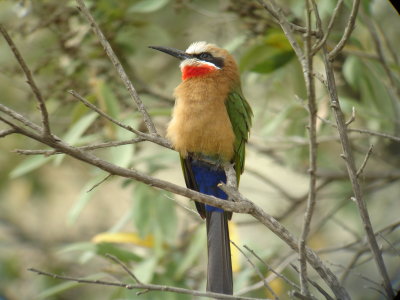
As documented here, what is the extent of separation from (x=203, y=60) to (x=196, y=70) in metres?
0.11

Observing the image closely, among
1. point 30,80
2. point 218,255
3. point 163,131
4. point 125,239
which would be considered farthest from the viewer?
point 163,131

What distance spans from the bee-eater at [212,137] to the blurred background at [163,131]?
0.57 feet

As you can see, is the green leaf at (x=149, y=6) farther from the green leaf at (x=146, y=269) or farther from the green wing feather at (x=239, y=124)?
the green leaf at (x=146, y=269)

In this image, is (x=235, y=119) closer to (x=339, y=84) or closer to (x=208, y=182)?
(x=208, y=182)

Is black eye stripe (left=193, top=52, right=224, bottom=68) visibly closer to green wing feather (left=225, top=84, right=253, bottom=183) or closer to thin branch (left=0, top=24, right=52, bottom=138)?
green wing feather (left=225, top=84, right=253, bottom=183)

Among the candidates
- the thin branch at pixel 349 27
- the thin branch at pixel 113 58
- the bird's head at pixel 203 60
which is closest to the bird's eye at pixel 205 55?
the bird's head at pixel 203 60

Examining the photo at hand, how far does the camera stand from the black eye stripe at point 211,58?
303 centimetres

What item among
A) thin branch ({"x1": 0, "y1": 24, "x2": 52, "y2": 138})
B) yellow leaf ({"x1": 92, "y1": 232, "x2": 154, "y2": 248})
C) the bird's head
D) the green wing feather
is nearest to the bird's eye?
the bird's head

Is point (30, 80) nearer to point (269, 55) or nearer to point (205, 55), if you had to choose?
point (205, 55)

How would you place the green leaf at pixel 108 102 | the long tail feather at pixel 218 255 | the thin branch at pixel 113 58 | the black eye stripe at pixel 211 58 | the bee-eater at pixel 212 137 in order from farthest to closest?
the green leaf at pixel 108 102
the black eye stripe at pixel 211 58
the bee-eater at pixel 212 137
the long tail feather at pixel 218 255
the thin branch at pixel 113 58

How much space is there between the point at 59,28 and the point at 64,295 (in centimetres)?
179

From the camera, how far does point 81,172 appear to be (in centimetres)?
491

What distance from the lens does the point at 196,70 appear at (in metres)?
2.94

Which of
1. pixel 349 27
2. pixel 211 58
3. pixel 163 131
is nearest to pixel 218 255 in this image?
pixel 211 58
